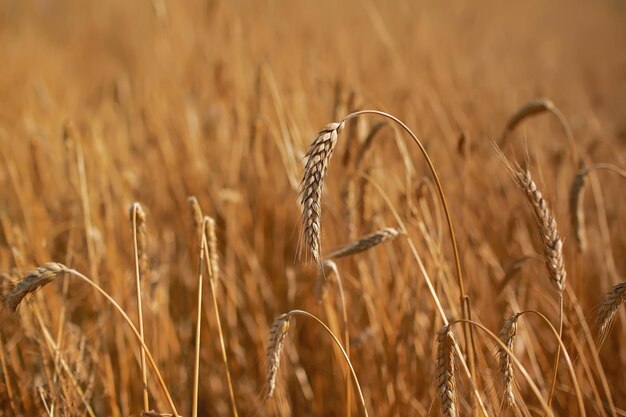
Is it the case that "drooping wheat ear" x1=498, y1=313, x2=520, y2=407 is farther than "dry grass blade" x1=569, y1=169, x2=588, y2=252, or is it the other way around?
"dry grass blade" x1=569, y1=169, x2=588, y2=252

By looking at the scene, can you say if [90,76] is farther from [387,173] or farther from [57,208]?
[387,173]

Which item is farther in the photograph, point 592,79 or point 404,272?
point 592,79

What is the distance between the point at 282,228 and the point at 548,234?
142 cm

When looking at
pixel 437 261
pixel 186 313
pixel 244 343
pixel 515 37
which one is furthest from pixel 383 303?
pixel 515 37

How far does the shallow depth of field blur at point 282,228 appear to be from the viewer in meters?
Answer: 1.44

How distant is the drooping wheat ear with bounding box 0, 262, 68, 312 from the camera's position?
2.80 feet

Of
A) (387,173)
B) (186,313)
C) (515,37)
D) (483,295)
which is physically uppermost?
(515,37)

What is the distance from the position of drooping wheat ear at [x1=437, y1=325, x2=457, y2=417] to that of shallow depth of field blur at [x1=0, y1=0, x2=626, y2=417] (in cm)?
7

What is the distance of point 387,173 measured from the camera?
1.87m

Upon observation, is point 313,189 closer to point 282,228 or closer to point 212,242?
point 212,242

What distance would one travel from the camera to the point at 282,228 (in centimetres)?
228

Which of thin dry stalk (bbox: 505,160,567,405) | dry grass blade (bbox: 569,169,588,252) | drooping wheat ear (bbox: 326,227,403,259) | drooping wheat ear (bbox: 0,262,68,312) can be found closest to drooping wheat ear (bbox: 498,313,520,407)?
thin dry stalk (bbox: 505,160,567,405)

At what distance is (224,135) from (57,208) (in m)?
0.79

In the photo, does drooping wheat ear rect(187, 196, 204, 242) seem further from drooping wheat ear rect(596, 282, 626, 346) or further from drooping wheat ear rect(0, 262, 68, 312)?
drooping wheat ear rect(596, 282, 626, 346)
